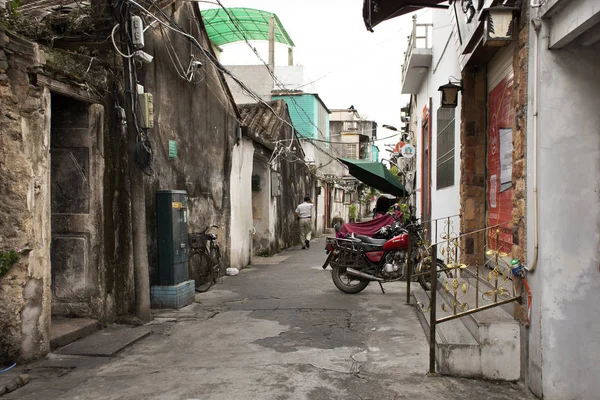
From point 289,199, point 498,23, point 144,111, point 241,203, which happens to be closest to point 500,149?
point 498,23

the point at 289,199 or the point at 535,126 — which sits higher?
the point at 535,126

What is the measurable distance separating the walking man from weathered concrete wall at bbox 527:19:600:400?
12.2 m

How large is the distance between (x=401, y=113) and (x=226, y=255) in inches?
666

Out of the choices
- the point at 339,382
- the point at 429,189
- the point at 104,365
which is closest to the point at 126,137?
the point at 104,365

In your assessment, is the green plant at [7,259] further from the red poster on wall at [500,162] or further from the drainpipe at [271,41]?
the drainpipe at [271,41]

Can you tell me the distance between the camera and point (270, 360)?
489cm

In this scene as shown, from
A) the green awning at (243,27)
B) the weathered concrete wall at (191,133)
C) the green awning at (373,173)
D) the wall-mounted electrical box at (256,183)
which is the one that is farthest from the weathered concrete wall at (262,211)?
the green awning at (243,27)

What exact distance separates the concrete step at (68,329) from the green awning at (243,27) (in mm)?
11377

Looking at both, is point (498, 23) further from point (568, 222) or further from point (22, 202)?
point (22, 202)

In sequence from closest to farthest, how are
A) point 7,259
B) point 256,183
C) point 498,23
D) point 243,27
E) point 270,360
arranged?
1. point 498,23
2. point 7,259
3. point 270,360
4. point 256,183
5. point 243,27

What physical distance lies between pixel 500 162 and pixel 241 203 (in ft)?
22.0

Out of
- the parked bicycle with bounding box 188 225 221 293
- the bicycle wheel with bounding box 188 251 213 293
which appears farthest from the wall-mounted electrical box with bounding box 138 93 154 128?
the bicycle wheel with bounding box 188 251 213 293

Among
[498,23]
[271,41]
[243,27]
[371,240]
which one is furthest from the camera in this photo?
[271,41]

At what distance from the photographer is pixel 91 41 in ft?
20.6
